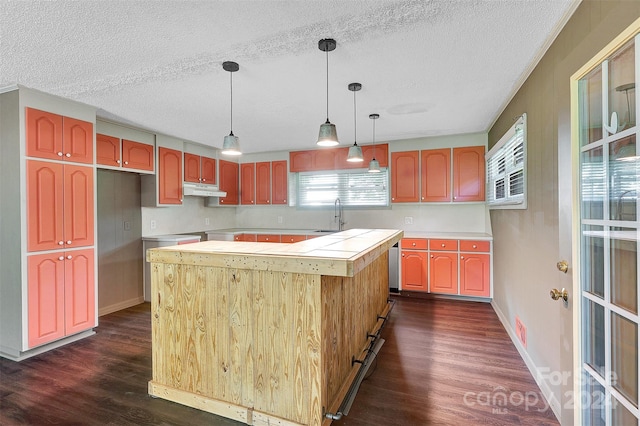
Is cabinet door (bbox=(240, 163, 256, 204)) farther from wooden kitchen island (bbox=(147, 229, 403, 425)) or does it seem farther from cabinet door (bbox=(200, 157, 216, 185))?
wooden kitchen island (bbox=(147, 229, 403, 425))

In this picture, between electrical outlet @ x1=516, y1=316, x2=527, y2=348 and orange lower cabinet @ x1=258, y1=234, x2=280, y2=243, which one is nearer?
electrical outlet @ x1=516, y1=316, x2=527, y2=348

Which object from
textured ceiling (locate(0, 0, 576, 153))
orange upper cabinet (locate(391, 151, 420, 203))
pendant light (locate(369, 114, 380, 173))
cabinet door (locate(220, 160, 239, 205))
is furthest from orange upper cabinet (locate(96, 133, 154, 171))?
orange upper cabinet (locate(391, 151, 420, 203))

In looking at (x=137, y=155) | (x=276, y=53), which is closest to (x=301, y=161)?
(x=137, y=155)

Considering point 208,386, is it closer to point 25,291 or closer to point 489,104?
point 25,291

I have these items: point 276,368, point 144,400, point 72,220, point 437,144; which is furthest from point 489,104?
point 72,220

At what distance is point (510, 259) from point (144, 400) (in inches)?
131

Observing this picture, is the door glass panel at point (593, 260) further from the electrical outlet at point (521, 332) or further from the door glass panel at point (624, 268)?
the electrical outlet at point (521, 332)

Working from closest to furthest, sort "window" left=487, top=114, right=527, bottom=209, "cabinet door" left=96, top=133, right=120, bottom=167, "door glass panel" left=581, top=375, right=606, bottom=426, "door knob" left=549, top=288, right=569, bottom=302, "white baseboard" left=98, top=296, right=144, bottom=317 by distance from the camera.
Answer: "door glass panel" left=581, top=375, right=606, bottom=426 → "door knob" left=549, top=288, right=569, bottom=302 → "window" left=487, top=114, right=527, bottom=209 → "cabinet door" left=96, top=133, right=120, bottom=167 → "white baseboard" left=98, top=296, right=144, bottom=317

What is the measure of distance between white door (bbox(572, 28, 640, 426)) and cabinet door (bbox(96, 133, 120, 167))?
4272 millimetres

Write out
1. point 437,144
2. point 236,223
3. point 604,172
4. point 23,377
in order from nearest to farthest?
point 604,172 → point 23,377 → point 437,144 → point 236,223

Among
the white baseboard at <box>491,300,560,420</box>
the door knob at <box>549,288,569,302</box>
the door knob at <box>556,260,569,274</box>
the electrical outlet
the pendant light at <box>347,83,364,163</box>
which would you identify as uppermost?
the pendant light at <box>347,83,364,163</box>

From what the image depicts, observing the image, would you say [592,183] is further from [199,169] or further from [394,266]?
[199,169]

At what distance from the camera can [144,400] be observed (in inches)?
80.0

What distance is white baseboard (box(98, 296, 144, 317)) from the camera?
12.5ft
